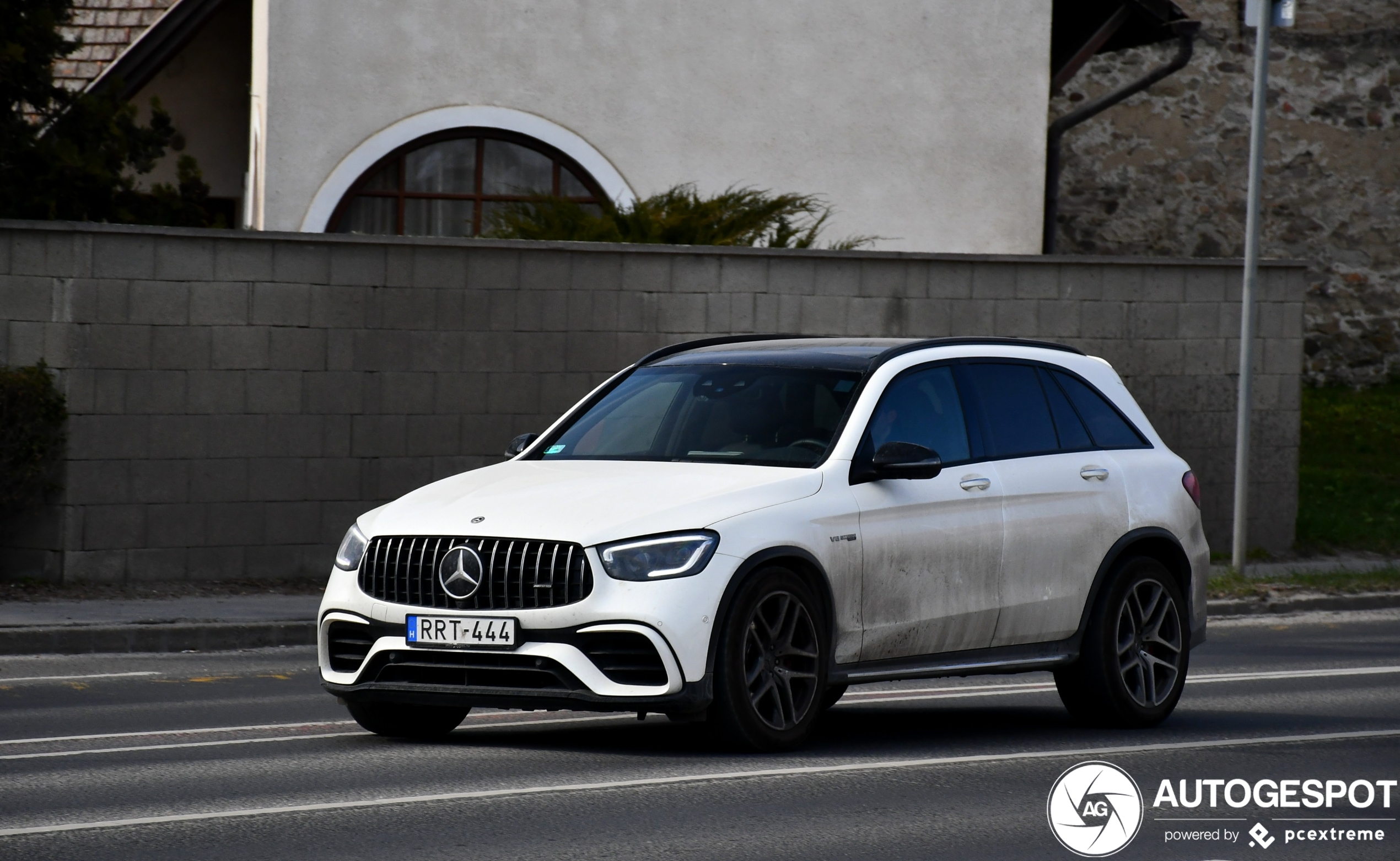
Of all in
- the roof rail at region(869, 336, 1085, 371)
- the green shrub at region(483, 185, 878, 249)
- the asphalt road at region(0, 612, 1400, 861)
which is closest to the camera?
the asphalt road at region(0, 612, 1400, 861)

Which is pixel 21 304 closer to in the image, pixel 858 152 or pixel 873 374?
pixel 873 374

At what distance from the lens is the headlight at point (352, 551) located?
8211 mm

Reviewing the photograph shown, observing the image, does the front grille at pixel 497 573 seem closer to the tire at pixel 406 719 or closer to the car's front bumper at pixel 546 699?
the car's front bumper at pixel 546 699

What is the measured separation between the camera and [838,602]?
8.26 meters

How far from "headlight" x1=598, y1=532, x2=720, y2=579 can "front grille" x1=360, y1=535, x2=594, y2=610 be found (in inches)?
4.0

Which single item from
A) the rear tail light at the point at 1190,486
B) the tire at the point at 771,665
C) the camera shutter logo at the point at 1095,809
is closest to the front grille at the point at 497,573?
the tire at the point at 771,665

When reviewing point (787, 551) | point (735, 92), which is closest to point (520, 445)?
point (787, 551)

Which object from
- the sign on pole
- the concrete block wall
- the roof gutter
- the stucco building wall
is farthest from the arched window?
the sign on pole

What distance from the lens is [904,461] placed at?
8391 millimetres

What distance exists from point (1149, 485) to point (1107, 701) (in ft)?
3.64

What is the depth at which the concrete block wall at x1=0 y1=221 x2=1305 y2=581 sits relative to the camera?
47.6 feet

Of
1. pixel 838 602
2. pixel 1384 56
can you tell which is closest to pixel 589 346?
pixel 838 602

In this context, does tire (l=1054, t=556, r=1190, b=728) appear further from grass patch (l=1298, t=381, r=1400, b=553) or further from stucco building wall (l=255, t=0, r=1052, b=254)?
stucco building wall (l=255, t=0, r=1052, b=254)

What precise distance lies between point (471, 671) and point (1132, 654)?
11.1 feet
